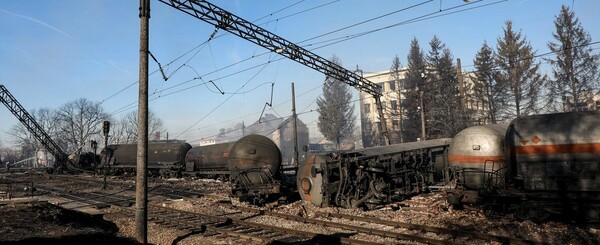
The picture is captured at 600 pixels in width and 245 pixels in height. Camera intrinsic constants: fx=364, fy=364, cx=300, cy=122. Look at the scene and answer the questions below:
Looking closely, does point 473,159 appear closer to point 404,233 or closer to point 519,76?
point 404,233

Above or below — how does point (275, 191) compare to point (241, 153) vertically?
below

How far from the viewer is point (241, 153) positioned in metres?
17.4

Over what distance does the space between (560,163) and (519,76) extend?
3006 centimetres

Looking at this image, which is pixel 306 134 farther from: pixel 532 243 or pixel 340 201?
pixel 532 243

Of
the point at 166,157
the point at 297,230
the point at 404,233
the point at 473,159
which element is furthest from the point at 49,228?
the point at 166,157

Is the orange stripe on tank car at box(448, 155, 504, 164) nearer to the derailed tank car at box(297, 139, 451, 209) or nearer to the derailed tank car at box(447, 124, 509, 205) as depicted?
the derailed tank car at box(447, 124, 509, 205)

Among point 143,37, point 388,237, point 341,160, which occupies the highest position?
point 143,37

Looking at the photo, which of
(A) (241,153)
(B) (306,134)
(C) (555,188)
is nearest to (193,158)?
(A) (241,153)

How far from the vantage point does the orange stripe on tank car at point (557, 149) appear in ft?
33.4

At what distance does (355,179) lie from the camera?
14.5 metres

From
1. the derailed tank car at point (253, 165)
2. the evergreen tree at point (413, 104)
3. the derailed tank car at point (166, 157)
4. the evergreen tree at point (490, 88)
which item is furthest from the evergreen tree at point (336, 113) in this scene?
the derailed tank car at point (253, 165)

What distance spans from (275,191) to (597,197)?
10512 millimetres

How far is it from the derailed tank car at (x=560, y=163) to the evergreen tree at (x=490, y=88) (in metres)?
27.6

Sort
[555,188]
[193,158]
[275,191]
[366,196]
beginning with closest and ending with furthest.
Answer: [555,188], [366,196], [275,191], [193,158]
